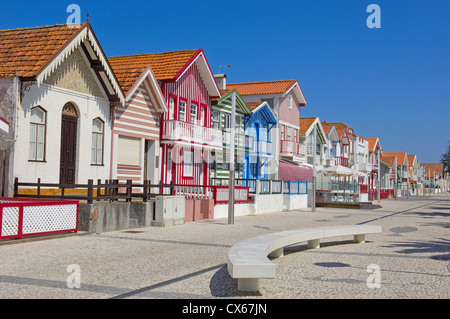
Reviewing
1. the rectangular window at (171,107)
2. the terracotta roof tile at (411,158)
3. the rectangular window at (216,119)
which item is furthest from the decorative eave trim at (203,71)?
the terracotta roof tile at (411,158)

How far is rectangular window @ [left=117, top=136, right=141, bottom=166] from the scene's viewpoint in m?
21.7

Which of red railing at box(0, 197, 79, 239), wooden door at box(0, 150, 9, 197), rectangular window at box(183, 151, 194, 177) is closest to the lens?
red railing at box(0, 197, 79, 239)

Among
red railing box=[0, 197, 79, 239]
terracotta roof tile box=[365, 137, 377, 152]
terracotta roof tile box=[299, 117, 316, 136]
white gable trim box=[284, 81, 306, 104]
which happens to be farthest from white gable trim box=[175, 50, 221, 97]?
terracotta roof tile box=[365, 137, 377, 152]

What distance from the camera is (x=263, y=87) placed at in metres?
41.4

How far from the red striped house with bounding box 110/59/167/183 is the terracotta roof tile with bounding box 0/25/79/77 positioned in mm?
3998

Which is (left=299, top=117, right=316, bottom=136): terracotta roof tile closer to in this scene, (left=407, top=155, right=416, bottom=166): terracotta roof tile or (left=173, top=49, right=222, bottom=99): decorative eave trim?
(left=173, top=49, right=222, bottom=99): decorative eave trim

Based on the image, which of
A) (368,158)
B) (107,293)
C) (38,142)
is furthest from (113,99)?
(368,158)

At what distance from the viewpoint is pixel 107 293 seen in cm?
709

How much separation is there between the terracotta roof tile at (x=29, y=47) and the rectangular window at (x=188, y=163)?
33.7 ft

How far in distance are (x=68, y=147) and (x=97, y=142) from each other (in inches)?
63.7

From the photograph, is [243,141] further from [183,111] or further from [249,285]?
[249,285]

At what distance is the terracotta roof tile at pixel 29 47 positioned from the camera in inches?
646

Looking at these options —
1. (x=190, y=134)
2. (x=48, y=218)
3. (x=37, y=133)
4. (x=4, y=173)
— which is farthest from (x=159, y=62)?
(x=48, y=218)
